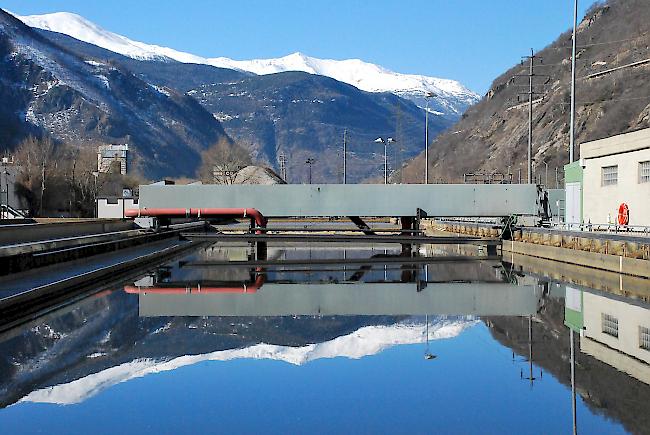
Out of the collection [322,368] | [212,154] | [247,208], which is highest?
[212,154]

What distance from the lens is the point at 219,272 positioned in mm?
35219

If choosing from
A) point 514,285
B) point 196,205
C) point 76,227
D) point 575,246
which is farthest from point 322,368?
point 196,205

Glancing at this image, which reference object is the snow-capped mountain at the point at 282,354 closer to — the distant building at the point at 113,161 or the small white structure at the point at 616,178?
the small white structure at the point at 616,178

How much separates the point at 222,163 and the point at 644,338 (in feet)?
426

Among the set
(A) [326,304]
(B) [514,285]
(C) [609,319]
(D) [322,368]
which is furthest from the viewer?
(B) [514,285]

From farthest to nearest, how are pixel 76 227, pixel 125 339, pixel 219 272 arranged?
1. pixel 76 227
2. pixel 219 272
3. pixel 125 339

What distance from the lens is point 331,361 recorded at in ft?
50.6

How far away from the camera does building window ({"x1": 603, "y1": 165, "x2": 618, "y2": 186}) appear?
42.1m

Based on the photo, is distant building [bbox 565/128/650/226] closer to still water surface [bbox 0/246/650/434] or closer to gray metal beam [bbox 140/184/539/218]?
gray metal beam [bbox 140/184/539/218]

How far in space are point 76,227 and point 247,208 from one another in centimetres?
950

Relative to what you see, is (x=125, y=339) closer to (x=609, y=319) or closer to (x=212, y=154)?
(x=609, y=319)

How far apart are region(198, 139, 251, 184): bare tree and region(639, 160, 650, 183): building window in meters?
89.0

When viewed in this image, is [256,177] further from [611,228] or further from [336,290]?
[336,290]

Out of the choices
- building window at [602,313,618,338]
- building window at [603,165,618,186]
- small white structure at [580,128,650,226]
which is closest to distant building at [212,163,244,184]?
small white structure at [580,128,650,226]
